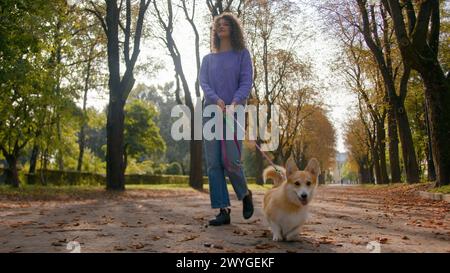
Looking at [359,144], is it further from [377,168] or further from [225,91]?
[225,91]

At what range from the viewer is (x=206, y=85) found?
6.40m

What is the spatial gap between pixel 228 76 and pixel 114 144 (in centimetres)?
1422

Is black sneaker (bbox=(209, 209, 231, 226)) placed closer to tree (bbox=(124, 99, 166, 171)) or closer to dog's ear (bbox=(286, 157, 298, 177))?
dog's ear (bbox=(286, 157, 298, 177))

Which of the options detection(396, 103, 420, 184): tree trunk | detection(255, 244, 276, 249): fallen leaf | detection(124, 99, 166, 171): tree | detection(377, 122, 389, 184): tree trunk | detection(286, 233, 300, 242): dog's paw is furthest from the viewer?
detection(124, 99, 166, 171): tree

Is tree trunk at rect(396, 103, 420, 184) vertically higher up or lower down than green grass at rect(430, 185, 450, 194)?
higher up

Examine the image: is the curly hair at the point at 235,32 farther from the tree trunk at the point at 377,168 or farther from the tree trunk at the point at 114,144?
the tree trunk at the point at 377,168

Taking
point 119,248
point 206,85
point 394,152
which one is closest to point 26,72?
point 206,85

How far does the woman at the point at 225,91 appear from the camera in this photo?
6.23 metres

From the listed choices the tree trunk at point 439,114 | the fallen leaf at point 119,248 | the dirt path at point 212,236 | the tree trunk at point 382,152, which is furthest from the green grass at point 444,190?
the tree trunk at point 382,152

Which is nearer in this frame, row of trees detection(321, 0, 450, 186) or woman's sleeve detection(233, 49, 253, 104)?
woman's sleeve detection(233, 49, 253, 104)

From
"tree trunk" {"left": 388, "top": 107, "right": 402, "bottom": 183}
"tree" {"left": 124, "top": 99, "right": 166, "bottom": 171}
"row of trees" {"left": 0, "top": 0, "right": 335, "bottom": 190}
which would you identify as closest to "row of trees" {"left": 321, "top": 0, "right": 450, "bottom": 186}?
"tree trunk" {"left": 388, "top": 107, "right": 402, "bottom": 183}

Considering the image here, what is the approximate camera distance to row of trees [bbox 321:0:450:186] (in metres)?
14.0

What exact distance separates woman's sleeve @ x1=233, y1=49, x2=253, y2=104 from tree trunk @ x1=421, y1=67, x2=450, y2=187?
9.35 metres
